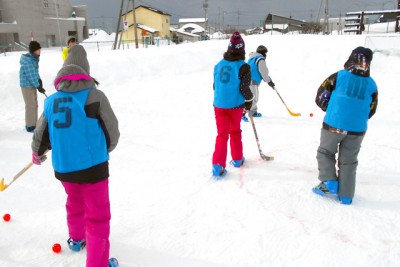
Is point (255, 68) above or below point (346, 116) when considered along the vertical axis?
above

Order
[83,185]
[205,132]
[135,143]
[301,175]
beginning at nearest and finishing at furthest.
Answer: [83,185]
[301,175]
[135,143]
[205,132]

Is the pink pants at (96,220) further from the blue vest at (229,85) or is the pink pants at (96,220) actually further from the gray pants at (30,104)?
the gray pants at (30,104)

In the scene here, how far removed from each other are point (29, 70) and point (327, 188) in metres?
5.48

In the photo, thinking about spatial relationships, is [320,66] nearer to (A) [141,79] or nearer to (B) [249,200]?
(A) [141,79]

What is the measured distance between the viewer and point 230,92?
4.05 metres

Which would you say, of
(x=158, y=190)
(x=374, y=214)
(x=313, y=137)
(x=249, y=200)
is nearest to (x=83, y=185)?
(x=158, y=190)

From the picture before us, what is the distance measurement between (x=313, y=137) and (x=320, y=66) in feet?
30.5

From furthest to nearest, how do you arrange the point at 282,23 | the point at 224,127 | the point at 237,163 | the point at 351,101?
1. the point at 282,23
2. the point at 237,163
3. the point at 224,127
4. the point at 351,101

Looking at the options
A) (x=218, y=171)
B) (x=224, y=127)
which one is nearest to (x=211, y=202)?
(x=218, y=171)

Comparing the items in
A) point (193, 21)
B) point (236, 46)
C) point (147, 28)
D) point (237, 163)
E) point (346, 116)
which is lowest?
point (237, 163)

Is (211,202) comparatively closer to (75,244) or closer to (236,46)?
(75,244)

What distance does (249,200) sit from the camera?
370 centimetres

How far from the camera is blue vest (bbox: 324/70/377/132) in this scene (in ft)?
10.7

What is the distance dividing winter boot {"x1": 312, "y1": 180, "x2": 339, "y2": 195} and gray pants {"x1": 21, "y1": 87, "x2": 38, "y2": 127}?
5352 millimetres
